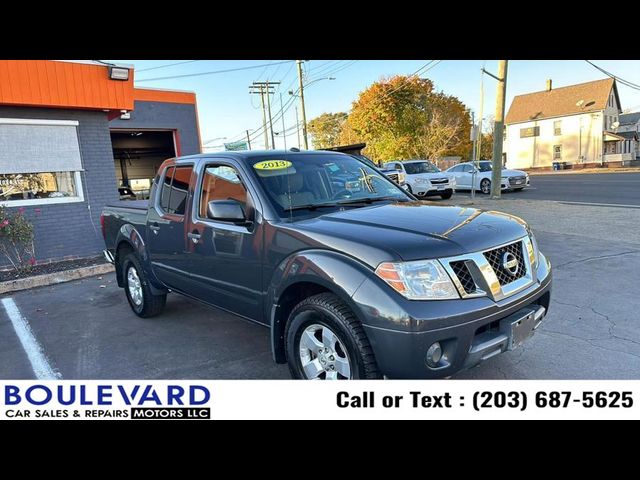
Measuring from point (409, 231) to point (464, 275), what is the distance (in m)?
0.44

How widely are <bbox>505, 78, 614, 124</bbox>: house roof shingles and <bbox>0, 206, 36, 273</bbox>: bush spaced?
47024mm

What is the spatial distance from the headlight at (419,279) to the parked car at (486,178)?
645 inches

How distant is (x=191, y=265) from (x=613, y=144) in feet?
164

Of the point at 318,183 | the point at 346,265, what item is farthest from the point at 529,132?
the point at 346,265

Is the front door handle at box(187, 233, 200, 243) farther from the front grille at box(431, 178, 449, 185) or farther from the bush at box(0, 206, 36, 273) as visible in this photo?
the front grille at box(431, 178, 449, 185)

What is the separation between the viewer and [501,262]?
2.80 m

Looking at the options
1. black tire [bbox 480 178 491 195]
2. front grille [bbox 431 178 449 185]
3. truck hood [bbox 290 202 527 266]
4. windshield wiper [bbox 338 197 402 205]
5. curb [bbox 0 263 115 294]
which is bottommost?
curb [bbox 0 263 115 294]

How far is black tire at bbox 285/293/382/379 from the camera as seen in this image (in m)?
2.56

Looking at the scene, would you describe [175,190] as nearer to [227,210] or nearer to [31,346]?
[227,210]

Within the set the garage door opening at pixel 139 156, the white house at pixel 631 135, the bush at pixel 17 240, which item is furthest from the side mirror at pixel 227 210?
the white house at pixel 631 135

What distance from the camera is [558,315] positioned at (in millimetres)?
4480

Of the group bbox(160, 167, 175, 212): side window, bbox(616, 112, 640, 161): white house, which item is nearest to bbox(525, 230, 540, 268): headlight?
bbox(160, 167, 175, 212): side window
